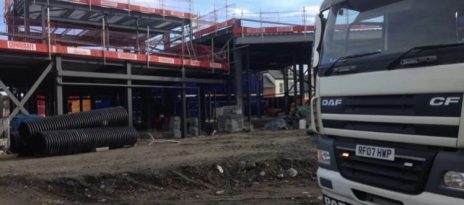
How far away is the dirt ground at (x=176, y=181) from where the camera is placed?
32.9ft

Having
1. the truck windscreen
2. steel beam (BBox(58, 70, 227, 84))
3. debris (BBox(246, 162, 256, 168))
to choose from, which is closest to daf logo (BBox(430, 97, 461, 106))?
the truck windscreen

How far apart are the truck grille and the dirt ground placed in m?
3.60

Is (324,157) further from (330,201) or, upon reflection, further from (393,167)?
(393,167)

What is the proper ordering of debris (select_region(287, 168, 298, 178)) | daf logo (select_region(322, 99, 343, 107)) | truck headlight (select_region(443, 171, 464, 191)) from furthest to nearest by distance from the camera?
debris (select_region(287, 168, 298, 178)) < daf logo (select_region(322, 99, 343, 107)) < truck headlight (select_region(443, 171, 464, 191))

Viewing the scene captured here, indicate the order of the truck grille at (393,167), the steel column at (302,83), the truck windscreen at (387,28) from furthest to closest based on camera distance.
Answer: the steel column at (302,83) → the truck windscreen at (387,28) → the truck grille at (393,167)

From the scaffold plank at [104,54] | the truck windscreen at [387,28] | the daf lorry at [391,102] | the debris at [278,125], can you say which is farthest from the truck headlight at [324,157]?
the debris at [278,125]

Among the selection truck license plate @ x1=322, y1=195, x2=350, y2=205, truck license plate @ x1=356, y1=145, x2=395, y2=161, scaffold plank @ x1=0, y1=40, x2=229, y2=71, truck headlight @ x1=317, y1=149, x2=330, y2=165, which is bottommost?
truck license plate @ x1=322, y1=195, x2=350, y2=205

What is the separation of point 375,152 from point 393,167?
0.29 metres

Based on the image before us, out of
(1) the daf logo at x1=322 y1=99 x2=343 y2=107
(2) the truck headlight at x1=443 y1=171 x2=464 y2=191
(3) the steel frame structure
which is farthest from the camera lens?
(3) the steel frame structure

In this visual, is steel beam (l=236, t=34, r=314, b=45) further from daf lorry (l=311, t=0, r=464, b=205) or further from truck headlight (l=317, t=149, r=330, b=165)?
truck headlight (l=317, t=149, r=330, b=165)

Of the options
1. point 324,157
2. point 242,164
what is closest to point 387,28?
point 324,157

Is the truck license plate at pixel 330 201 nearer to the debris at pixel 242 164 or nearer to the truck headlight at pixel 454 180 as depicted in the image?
the truck headlight at pixel 454 180

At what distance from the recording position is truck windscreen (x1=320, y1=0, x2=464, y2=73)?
15.5 feet

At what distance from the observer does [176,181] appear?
37.5ft
